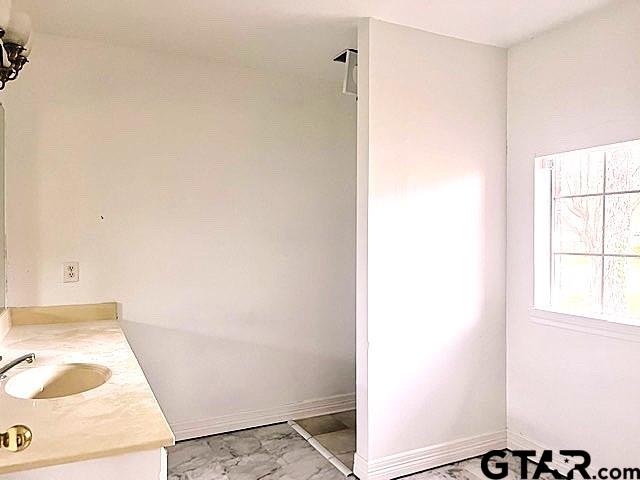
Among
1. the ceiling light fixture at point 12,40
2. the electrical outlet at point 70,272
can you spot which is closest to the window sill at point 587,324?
the electrical outlet at point 70,272

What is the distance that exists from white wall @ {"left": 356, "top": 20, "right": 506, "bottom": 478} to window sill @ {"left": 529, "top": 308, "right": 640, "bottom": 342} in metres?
0.27

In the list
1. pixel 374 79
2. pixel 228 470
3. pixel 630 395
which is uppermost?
pixel 374 79

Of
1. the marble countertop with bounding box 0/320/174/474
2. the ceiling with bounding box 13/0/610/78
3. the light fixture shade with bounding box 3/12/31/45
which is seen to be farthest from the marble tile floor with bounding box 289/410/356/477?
the light fixture shade with bounding box 3/12/31/45

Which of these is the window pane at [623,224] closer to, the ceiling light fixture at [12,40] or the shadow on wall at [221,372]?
the shadow on wall at [221,372]

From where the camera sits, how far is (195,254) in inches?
126

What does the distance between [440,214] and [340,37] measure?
1.12 metres

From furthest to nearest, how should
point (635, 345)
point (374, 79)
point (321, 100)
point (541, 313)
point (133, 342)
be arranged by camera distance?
point (321, 100), point (133, 342), point (541, 313), point (374, 79), point (635, 345)

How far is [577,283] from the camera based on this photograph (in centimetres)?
279

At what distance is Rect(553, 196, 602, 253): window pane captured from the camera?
8.80 ft

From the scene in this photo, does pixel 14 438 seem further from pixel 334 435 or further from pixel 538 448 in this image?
pixel 538 448

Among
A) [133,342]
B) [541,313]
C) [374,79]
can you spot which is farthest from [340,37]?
[133,342]

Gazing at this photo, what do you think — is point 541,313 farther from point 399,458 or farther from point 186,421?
point 186,421

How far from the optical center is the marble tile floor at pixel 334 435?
9.57 feet

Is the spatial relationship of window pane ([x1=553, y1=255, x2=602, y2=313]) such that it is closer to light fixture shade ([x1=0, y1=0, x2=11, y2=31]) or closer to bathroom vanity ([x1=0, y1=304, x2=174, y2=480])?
bathroom vanity ([x1=0, y1=304, x2=174, y2=480])
